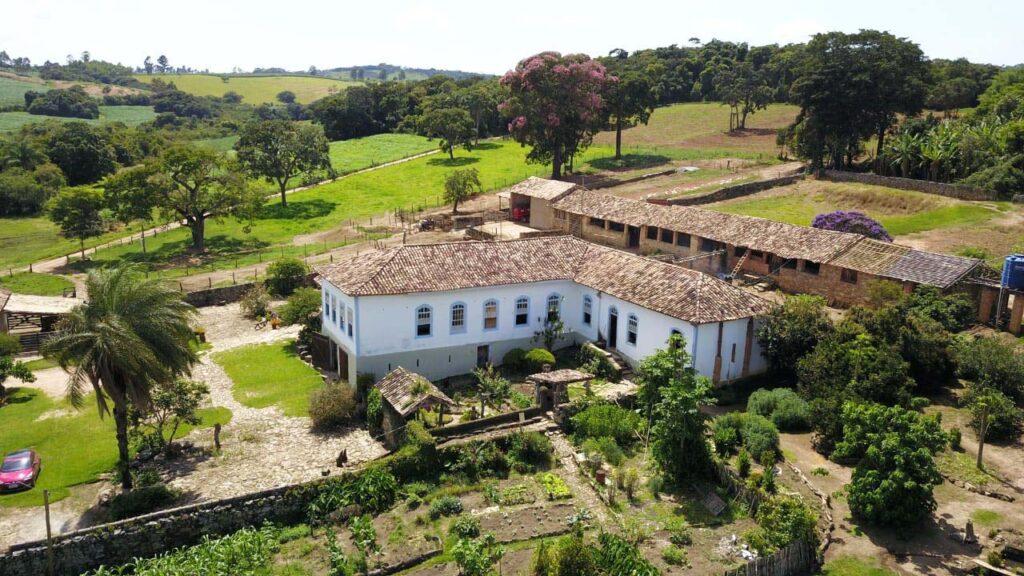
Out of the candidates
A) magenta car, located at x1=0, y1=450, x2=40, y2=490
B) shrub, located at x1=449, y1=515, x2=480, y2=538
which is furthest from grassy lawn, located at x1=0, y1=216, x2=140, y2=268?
shrub, located at x1=449, y1=515, x2=480, y2=538

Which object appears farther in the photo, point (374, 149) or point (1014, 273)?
point (374, 149)

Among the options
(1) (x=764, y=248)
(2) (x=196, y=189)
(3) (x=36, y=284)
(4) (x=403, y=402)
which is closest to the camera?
(4) (x=403, y=402)

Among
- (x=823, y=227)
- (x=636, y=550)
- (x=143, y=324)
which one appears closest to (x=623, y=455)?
(x=636, y=550)

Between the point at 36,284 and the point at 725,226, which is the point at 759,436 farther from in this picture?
the point at 36,284

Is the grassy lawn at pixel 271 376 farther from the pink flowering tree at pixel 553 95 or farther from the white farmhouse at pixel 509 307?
the pink flowering tree at pixel 553 95

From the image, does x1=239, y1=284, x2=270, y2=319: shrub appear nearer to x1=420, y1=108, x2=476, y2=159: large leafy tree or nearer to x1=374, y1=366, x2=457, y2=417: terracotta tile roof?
x1=374, y1=366, x2=457, y2=417: terracotta tile roof

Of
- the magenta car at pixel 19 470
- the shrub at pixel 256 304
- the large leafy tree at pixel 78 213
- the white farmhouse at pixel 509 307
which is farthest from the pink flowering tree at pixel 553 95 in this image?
the magenta car at pixel 19 470

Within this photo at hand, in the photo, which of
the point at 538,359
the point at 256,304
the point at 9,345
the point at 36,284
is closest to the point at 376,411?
the point at 538,359
